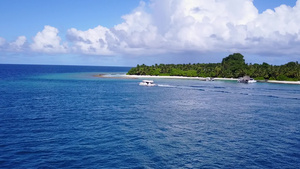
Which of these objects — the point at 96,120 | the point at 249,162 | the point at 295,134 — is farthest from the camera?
the point at 96,120

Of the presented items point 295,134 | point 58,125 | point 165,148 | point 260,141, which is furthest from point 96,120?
point 295,134

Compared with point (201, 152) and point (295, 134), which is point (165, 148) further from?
point (295, 134)

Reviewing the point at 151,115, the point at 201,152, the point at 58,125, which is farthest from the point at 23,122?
the point at 201,152

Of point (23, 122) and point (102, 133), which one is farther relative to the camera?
point (23, 122)

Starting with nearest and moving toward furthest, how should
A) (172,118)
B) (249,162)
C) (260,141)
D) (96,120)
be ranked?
(249,162)
(260,141)
(96,120)
(172,118)

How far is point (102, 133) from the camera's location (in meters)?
44.1

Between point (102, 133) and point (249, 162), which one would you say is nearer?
point (249, 162)

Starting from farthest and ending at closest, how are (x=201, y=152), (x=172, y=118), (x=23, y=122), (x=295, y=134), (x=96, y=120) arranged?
1. (x=172, y=118)
2. (x=96, y=120)
3. (x=23, y=122)
4. (x=295, y=134)
5. (x=201, y=152)

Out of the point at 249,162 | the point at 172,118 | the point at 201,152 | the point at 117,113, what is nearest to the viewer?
the point at 249,162

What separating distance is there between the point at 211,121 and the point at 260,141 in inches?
580

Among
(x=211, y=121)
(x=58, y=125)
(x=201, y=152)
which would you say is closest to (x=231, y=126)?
(x=211, y=121)

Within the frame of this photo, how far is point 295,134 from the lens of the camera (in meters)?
46.0

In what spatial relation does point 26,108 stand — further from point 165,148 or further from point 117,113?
point 165,148

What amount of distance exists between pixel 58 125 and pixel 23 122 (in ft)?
25.0
